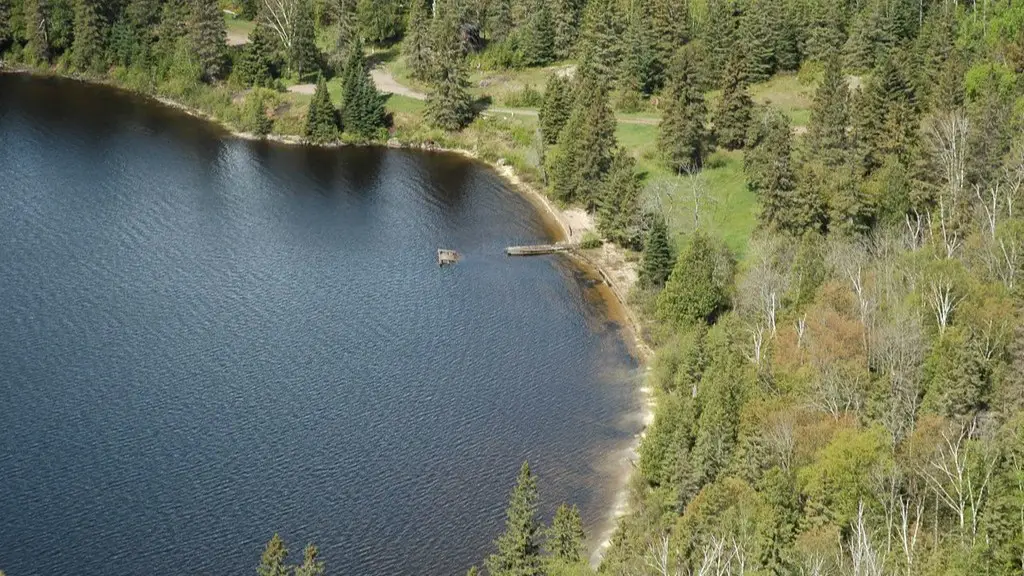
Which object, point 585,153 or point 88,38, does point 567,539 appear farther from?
point 88,38

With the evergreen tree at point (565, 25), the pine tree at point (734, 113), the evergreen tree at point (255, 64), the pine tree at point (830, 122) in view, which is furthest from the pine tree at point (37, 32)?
the pine tree at point (830, 122)

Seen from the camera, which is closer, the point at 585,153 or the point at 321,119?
the point at 585,153

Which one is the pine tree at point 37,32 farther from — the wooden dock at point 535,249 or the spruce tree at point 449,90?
the wooden dock at point 535,249

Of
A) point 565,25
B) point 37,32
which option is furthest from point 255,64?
point 565,25

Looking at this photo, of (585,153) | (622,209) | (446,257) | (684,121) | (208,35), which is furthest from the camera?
(208,35)

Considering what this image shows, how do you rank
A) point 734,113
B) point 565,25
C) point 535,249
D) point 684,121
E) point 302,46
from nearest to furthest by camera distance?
1. point 535,249
2. point 684,121
3. point 734,113
4. point 302,46
5. point 565,25

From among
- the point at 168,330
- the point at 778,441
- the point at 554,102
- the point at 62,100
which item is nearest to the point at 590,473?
the point at 778,441
